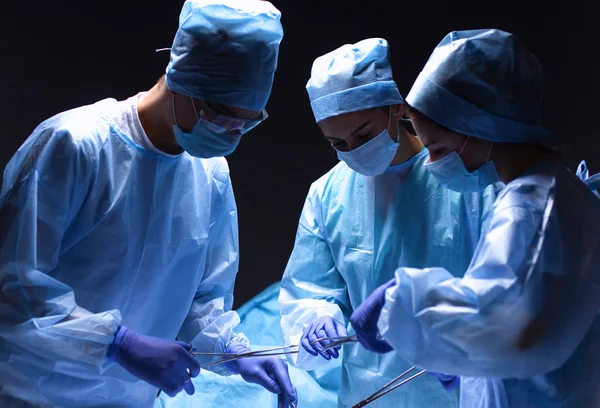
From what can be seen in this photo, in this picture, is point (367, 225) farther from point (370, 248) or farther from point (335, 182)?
point (335, 182)

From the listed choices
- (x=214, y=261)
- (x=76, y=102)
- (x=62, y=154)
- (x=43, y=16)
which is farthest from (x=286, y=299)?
(x=43, y=16)

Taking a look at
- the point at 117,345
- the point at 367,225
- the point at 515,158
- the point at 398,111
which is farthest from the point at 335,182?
the point at 117,345

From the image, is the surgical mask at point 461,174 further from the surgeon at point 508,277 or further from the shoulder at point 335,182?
the shoulder at point 335,182

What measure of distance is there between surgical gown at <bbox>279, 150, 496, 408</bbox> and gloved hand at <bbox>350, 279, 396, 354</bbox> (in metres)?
0.44

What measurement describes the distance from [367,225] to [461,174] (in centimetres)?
45

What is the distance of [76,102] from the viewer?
2432 mm

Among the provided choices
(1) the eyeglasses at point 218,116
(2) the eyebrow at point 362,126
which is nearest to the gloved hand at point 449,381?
(2) the eyebrow at point 362,126

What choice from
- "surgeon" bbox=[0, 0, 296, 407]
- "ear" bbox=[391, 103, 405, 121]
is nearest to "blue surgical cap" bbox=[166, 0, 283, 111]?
"surgeon" bbox=[0, 0, 296, 407]

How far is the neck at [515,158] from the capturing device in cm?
135

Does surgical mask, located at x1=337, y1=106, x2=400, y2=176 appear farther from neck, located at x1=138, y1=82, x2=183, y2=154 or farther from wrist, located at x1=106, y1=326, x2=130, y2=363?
wrist, located at x1=106, y1=326, x2=130, y2=363

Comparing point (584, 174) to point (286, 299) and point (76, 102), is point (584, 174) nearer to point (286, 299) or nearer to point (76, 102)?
point (286, 299)

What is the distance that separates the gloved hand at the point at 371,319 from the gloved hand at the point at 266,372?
461 millimetres

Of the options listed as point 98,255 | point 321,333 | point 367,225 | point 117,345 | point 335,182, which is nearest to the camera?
point 117,345

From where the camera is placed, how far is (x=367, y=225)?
1.89 meters
